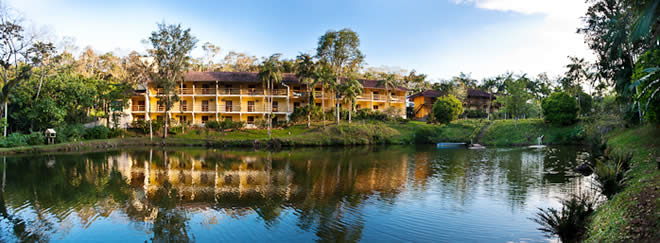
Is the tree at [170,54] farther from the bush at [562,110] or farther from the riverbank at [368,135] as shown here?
the bush at [562,110]

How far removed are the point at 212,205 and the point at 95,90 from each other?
3729cm

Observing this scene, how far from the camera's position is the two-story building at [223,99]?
4947 cm

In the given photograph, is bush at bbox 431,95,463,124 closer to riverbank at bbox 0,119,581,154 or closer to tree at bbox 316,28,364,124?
riverbank at bbox 0,119,581,154

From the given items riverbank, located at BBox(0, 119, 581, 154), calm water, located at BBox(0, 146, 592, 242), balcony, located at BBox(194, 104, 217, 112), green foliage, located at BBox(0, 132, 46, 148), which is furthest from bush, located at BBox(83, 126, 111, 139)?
calm water, located at BBox(0, 146, 592, 242)

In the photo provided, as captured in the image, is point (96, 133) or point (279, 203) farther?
point (96, 133)

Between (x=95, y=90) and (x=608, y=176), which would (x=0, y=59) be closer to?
(x=95, y=90)

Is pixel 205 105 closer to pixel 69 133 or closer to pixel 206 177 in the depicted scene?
pixel 69 133

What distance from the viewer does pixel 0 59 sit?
99.2 feet

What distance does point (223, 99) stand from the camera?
169 feet

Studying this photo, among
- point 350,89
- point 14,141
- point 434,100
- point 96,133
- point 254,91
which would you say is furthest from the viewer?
point 434,100

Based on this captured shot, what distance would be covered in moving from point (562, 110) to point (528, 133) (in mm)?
4708

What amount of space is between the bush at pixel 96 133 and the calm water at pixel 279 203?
67.2 feet

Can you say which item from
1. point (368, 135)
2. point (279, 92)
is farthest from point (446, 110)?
point (279, 92)

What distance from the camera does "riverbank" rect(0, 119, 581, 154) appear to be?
40.1 m
